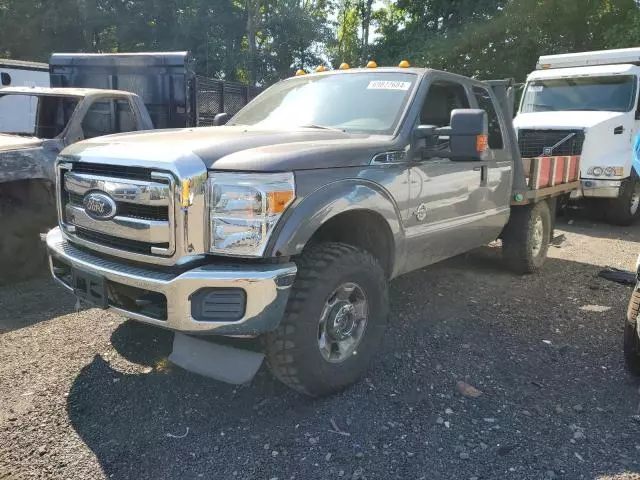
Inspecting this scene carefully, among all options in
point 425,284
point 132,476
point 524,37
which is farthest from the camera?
point 524,37

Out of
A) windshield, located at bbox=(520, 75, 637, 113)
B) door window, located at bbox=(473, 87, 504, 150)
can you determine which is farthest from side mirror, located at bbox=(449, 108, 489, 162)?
windshield, located at bbox=(520, 75, 637, 113)

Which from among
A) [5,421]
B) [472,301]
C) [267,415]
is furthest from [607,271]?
[5,421]

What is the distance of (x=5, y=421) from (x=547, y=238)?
5444mm

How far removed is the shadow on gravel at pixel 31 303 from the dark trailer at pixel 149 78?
4107mm

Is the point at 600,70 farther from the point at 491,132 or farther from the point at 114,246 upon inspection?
the point at 114,246

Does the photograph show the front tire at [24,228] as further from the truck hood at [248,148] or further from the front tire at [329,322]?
the front tire at [329,322]

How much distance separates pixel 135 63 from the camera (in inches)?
336

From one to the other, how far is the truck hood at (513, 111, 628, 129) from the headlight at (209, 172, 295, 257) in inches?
301

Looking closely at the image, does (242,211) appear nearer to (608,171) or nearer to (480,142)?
(480,142)

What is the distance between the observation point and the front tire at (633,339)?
3.46 meters

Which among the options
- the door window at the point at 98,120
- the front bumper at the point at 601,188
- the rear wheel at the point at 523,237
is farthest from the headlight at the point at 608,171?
the door window at the point at 98,120

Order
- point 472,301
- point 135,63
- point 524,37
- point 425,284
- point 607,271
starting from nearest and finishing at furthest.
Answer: point 472,301 → point 425,284 → point 607,271 → point 135,63 → point 524,37

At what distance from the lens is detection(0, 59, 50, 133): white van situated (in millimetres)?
7766

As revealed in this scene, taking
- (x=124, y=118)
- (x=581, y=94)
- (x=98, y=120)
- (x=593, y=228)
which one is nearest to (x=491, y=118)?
(x=124, y=118)
